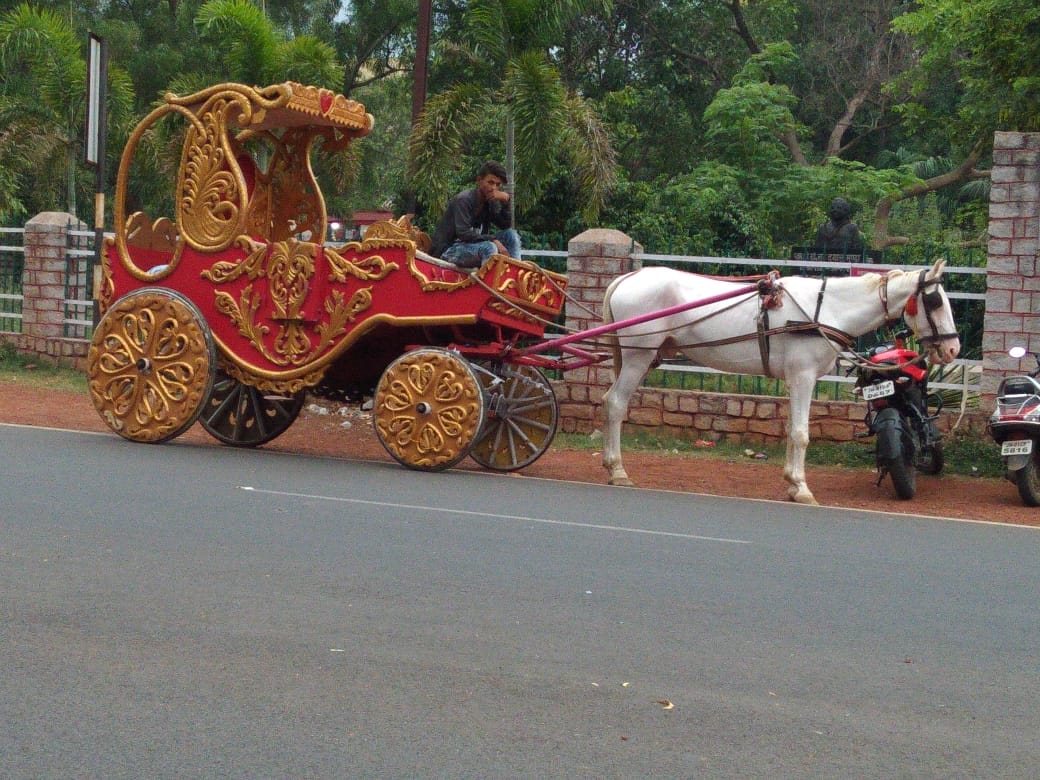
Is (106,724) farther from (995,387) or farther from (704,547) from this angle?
(995,387)

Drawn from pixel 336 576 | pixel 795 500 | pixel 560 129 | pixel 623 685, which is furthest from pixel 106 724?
pixel 560 129

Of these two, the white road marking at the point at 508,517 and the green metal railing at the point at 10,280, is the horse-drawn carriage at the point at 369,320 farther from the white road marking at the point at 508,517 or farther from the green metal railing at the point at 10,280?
the green metal railing at the point at 10,280

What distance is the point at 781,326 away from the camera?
450 inches

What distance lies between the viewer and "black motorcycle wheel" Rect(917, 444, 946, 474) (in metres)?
12.6

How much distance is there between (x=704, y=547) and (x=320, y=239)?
5770 mm

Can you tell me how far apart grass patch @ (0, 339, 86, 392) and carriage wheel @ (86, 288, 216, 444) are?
562 centimetres

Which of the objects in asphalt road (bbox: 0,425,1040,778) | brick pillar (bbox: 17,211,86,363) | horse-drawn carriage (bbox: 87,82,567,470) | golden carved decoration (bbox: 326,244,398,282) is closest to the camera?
asphalt road (bbox: 0,425,1040,778)

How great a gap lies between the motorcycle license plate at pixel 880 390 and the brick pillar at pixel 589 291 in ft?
12.3

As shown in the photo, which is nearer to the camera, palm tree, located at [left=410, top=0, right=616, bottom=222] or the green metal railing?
palm tree, located at [left=410, top=0, right=616, bottom=222]

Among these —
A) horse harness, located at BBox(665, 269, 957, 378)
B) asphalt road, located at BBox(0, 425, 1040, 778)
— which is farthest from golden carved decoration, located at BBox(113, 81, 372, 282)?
horse harness, located at BBox(665, 269, 957, 378)

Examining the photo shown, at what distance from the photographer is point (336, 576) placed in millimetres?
7395

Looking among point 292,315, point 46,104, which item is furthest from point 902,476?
point 46,104

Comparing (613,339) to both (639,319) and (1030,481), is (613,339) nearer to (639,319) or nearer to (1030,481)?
(639,319)

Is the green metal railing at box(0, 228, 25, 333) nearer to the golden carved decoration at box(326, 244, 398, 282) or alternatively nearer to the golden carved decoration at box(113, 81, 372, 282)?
the golden carved decoration at box(113, 81, 372, 282)
